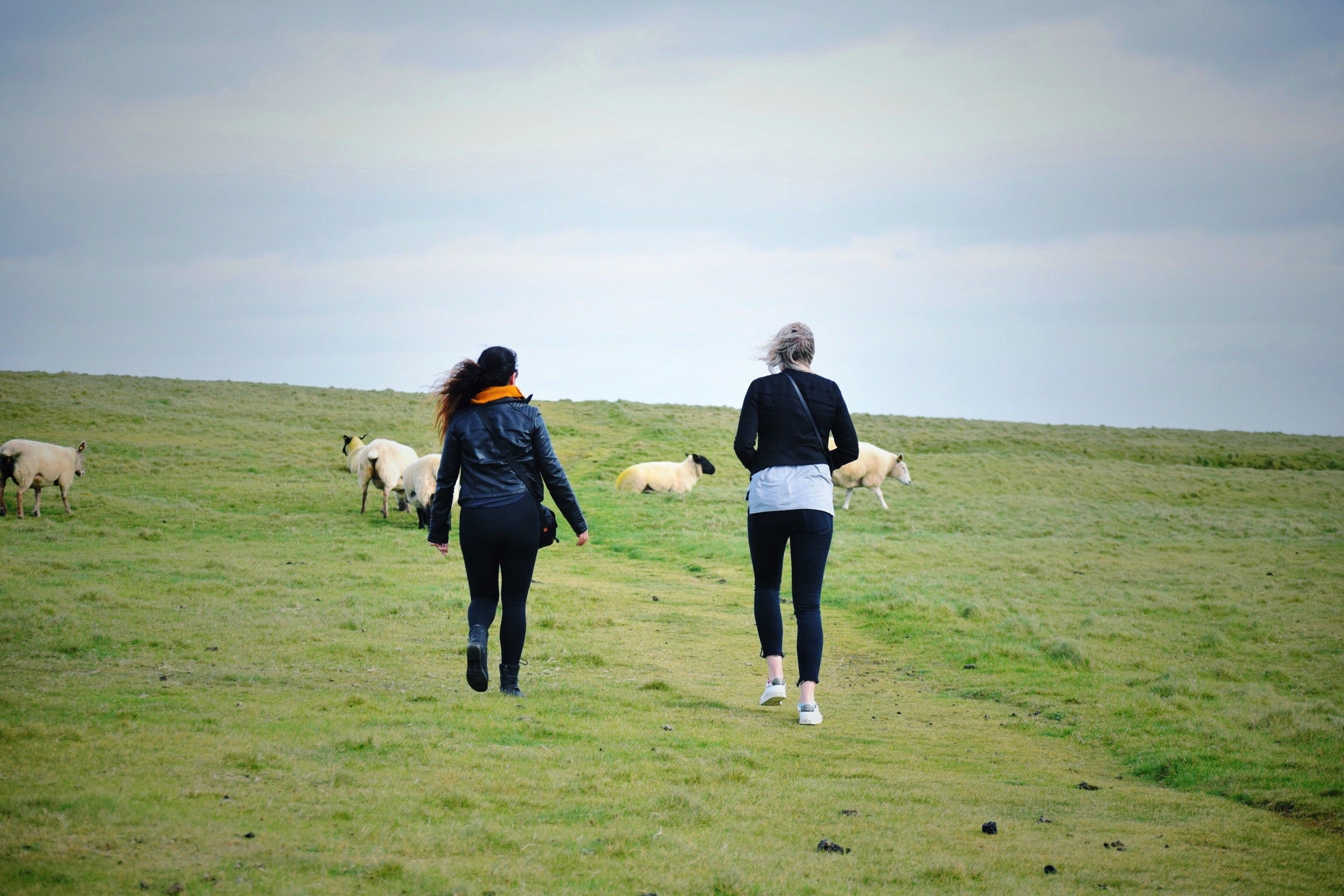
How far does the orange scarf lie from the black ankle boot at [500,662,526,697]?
6.77 feet

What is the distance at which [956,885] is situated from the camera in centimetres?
443

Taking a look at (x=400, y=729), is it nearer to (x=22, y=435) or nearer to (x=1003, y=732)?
(x=1003, y=732)

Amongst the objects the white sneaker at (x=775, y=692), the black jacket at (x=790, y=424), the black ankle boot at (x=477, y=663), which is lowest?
the white sneaker at (x=775, y=692)

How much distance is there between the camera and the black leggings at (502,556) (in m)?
7.34

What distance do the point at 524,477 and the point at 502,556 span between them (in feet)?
2.01

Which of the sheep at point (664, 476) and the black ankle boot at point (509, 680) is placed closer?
the black ankle boot at point (509, 680)

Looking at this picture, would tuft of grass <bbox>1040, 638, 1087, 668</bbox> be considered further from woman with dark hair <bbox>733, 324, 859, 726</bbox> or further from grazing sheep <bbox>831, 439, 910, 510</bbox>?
grazing sheep <bbox>831, 439, 910, 510</bbox>

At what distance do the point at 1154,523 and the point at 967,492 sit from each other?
8.35 m

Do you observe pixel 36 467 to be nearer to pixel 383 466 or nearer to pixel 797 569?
pixel 383 466

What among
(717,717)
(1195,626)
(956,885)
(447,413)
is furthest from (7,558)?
(1195,626)

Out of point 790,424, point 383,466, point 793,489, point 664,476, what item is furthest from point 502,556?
point 664,476

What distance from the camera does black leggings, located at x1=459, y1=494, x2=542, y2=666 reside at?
7340mm

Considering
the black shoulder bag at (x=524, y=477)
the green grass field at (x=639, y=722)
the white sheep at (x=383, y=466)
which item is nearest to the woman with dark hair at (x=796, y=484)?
the green grass field at (x=639, y=722)

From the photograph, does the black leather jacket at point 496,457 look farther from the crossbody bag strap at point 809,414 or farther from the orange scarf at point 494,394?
the crossbody bag strap at point 809,414
